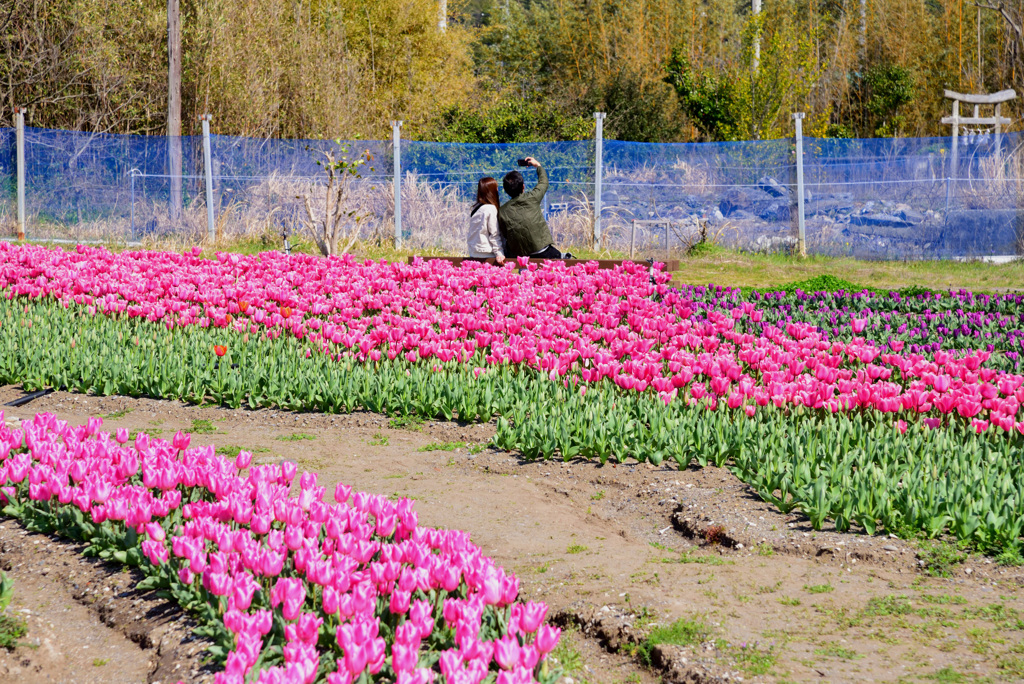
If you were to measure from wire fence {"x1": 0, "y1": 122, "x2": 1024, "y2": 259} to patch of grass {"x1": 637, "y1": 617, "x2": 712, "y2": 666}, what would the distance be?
1255 cm

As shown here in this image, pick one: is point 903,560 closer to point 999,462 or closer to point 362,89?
point 999,462

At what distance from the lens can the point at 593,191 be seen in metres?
16.1

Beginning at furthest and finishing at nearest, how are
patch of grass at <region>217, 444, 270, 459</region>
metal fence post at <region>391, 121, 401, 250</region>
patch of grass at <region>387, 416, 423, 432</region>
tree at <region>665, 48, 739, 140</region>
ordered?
tree at <region>665, 48, 739, 140</region> → metal fence post at <region>391, 121, 401, 250</region> → patch of grass at <region>387, 416, 423, 432</region> → patch of grass at <region>217, 444, 270, 459</region>

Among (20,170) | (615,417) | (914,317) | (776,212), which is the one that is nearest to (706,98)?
(776,212)

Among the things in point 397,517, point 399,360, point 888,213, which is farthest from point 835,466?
point 888,213

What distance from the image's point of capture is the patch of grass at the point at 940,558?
11.0 ft

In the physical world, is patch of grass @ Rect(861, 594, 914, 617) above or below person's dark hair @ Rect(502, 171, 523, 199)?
below

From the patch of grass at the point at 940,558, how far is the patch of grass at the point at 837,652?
736 mm

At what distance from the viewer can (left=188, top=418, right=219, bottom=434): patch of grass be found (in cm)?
522

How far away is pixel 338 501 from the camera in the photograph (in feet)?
10.9

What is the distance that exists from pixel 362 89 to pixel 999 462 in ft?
72.5

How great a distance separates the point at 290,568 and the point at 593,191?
44.6ft

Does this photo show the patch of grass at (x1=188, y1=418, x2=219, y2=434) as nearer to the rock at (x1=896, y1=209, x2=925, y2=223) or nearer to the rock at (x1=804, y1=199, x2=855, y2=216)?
the rock at (x1=804, y1=199, x2=855, y2=216)

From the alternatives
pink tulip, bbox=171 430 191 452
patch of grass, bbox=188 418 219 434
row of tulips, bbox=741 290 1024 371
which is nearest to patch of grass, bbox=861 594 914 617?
pink tulip, bbox=171 430 191 452
